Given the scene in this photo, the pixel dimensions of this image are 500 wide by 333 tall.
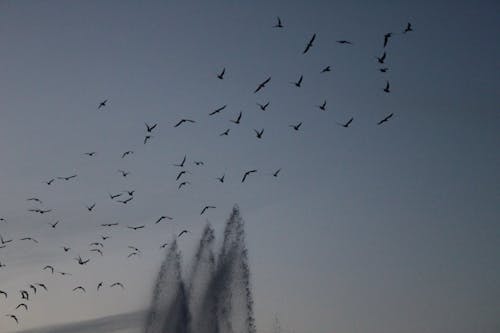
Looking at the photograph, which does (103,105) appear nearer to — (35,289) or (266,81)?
(266,81)

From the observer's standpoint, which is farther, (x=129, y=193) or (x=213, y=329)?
(x=213, y=329)

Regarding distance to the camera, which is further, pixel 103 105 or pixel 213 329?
pixel 213 329

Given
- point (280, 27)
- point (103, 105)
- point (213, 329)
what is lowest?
point (213, 329)

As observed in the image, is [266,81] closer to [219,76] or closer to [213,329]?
[219,76]

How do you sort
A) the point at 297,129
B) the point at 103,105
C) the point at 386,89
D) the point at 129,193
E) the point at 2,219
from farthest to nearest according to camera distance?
the point at 2,219 → the point at 129,193 → the point at 103,105 → the point at 297,129 → the point at 386,89

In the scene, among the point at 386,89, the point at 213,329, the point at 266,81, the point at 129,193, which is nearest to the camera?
the point at 266,81

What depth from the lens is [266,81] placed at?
3366 centimetres

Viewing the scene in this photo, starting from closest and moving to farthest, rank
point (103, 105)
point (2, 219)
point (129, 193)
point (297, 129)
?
1. point (297, 129)
2. point (103, 105)
3. point (129, 193)
4. point (2, 219)

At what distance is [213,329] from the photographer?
74875 millimetres

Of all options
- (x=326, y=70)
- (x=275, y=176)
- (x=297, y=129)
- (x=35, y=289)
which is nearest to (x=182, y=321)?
(x=35, y=289)

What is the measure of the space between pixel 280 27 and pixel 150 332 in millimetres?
55515

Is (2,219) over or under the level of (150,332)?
over

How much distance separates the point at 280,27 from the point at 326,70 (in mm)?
4114

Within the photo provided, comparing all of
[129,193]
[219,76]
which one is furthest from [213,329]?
[219,76]
